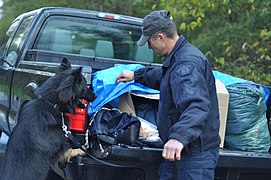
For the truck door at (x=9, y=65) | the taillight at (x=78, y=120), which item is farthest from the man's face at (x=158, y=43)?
the truck door at (x=9, y=65)

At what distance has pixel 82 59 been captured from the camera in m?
6.26

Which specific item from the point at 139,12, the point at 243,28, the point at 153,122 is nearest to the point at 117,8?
the point at 139,12

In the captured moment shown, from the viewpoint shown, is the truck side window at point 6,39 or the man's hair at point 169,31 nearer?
Result: the man's hair at point 169,31

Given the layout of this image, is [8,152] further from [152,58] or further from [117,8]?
[117,8]

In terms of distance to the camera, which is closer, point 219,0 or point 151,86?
point 151,86

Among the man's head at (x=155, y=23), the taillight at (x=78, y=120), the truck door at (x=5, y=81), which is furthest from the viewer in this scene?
the truck door at (x=5, y=81)

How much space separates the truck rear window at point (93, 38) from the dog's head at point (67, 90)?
2304 millimetres

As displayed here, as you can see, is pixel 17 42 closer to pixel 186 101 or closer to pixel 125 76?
pixel 125 76

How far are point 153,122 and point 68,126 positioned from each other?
2.62 ft

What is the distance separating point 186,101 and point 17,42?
398cm

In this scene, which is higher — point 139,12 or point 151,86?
point 151,86

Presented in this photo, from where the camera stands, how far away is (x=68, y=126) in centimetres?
457

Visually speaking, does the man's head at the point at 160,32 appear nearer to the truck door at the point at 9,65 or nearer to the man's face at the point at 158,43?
the man's face at the point at 158,43

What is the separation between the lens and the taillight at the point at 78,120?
15.0 feet
